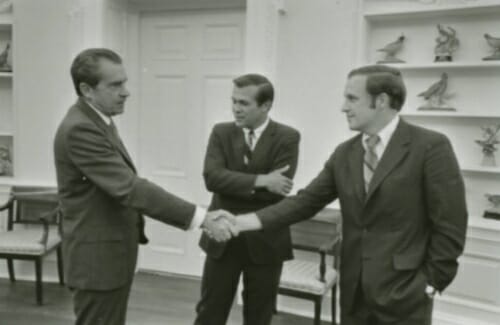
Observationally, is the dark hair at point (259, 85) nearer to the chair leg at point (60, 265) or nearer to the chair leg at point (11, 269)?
the chair leg at point (60, 265)

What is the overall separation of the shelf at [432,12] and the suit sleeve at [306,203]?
189 centimetres

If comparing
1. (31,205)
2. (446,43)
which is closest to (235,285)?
(446,43)

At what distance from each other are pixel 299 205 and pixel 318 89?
184cm

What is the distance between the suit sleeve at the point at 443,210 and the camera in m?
1.82

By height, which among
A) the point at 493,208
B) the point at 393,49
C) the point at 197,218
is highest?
the point at 393,49

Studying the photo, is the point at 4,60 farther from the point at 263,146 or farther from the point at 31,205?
the point at 263,146

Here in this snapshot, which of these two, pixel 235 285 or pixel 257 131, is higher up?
pixel 257 131

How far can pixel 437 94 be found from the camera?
3688mm

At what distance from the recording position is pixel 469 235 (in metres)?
3.55

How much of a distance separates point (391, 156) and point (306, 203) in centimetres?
50

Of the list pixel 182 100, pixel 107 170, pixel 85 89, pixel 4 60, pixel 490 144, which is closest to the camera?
pixel 107 170

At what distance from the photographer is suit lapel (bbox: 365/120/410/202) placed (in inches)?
73.3

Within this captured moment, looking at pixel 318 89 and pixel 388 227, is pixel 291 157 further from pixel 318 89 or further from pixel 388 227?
pixel 318 89

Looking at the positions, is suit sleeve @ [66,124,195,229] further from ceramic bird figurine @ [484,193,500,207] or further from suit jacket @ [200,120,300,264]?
ceramic bird figurine @ [484,193,500,207]
